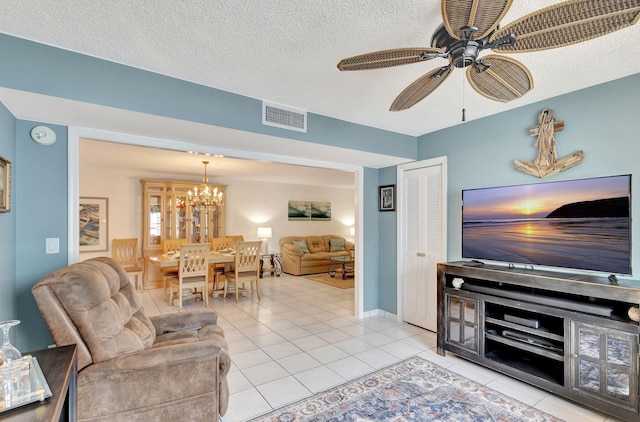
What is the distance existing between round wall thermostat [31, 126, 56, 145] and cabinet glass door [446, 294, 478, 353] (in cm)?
366

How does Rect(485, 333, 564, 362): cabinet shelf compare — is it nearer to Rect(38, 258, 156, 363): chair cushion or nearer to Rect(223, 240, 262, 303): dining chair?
Rect(38, 258, 156, 363): chair cushion

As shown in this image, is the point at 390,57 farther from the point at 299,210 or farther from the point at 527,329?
the point at 299,210

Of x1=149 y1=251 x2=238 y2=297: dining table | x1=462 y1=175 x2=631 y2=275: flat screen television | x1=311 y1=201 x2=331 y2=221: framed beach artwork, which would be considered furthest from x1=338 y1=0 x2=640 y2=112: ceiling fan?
x1=311 y1=201 x2=331 y2=221: framed beach artwork

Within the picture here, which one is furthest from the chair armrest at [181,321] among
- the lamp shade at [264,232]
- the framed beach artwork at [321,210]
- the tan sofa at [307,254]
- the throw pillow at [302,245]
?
the framed beach artwork at [321,210]

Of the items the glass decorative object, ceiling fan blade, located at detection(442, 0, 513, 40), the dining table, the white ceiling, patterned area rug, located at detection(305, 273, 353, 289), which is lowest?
patterned area rug, located at detection(305, 273, 353, 289)

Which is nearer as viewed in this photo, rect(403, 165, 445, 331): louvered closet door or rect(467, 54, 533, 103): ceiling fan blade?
rect(467, 54, 533, 103): ceiling fan blade

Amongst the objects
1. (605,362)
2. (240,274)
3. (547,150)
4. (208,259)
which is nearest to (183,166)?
(208,259)

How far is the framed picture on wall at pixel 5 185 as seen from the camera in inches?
74.9

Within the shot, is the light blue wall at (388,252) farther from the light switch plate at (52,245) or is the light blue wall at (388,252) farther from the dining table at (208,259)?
the light switch plate at (52,245)

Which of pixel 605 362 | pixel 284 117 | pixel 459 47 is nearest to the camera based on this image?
pixel 459 47

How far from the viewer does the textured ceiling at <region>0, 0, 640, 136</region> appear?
1.56 meters

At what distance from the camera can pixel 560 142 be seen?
2674 millimetres

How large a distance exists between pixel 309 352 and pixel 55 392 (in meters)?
2.36

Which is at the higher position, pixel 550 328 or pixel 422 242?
pixel 422 242
